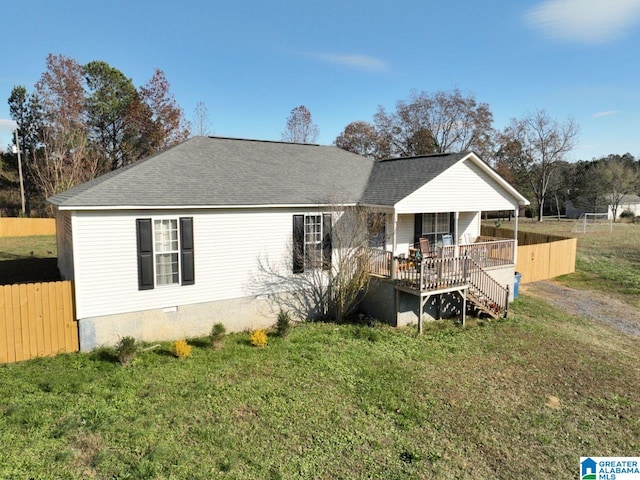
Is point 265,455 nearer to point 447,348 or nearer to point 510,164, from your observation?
point 447,348

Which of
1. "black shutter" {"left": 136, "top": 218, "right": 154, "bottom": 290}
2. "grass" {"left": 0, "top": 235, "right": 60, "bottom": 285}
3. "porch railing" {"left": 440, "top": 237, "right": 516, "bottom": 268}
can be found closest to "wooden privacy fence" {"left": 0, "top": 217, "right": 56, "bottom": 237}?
"grass" {"left": 0, "top": 235, "right": 60, "bottom": 285}

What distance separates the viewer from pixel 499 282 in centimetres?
1533

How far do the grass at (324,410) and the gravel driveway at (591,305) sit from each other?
12.1ft

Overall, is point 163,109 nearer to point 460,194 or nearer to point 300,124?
point 300,124

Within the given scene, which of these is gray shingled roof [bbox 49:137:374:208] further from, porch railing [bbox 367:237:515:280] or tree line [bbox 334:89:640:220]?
tree line [bbox 334:89:640:220]

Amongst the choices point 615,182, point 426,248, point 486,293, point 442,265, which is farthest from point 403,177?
point 615,182

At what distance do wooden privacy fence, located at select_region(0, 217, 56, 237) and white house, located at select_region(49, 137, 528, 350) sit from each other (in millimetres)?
23376

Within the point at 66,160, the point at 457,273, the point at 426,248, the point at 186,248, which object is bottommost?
the point at 457,273

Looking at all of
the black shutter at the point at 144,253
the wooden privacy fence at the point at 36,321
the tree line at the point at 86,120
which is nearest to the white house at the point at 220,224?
the black shutter at the point at 144,253

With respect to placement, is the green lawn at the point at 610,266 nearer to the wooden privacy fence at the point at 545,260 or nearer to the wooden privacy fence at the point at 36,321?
the wooden privacy fence at the point at 545,260

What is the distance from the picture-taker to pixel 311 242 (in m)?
13.0

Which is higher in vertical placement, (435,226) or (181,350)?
(435,226)

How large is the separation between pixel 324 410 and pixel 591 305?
1402 centimetres

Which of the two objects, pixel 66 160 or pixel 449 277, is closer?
pixel 449 277
